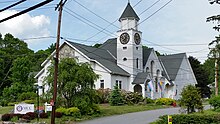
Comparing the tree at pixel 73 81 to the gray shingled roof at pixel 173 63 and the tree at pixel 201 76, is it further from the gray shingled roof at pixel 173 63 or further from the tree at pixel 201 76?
the tree at pixel 201 76

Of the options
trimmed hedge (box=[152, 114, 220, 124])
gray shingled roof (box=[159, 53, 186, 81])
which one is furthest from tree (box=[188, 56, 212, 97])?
trimmed hedge (box=[152, 114, 220, 124])

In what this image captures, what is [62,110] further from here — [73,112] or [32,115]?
[32,115]

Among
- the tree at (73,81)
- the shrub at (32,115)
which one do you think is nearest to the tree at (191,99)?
the tree at (73,81)

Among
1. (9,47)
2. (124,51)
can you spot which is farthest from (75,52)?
(9,47)

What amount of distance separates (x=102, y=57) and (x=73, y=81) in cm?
1791

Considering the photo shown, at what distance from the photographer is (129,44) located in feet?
156

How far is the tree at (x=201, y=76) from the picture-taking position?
62647mm

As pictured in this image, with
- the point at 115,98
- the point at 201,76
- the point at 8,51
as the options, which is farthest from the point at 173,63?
the point at 8,51

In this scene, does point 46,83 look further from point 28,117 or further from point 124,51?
point 124,51

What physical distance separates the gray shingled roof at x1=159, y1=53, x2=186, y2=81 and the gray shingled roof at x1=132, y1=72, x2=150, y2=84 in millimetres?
8486

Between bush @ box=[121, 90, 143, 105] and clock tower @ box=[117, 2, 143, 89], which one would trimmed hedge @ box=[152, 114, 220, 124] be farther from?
clock tower @ box=[117, 2, 143, 89]

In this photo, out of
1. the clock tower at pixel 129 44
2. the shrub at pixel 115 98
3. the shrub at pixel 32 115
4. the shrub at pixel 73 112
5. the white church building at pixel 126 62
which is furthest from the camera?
the clock tower at pixel 129 44

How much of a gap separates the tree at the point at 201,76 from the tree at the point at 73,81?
36.5m

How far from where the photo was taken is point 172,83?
180 ft
